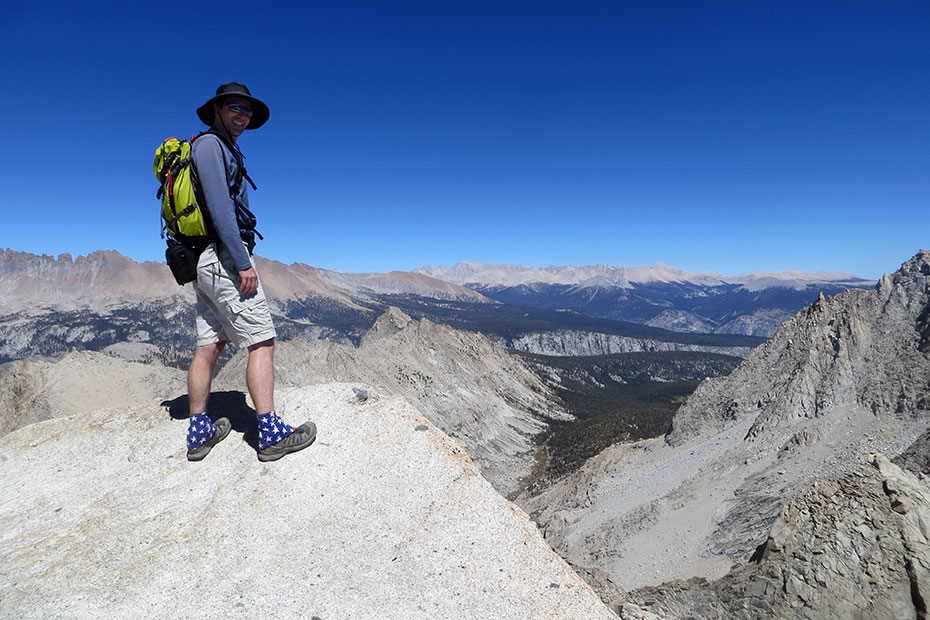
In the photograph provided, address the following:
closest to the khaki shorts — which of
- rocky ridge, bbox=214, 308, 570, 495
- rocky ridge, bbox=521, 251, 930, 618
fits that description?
rocky ridge, bbox=521, 251, 930, 618

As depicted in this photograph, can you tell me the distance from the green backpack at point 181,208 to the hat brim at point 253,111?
45 cm

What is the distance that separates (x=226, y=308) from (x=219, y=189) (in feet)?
4.94

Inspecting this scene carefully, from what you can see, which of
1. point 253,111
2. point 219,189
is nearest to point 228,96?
point 253,111

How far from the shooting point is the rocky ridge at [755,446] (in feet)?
83.5

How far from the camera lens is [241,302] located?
19.8 ft

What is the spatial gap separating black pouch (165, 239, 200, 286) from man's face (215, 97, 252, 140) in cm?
161

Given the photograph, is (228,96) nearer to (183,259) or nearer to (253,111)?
(253,111)

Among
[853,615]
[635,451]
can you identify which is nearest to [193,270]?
[853,615]

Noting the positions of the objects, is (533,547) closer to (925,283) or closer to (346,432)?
(346,432)

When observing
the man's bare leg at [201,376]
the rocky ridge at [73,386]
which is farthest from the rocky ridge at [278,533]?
the rocky ridge at [73,386]

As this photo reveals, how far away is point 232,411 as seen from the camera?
7.39 metres

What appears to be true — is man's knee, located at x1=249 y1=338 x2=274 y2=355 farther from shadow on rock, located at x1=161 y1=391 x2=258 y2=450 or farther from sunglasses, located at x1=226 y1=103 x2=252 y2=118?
sunglasses, located at x1=226 y1=103 x2=252 y2=118

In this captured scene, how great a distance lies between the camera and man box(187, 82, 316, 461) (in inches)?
219

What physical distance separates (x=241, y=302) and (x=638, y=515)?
3231 cm
